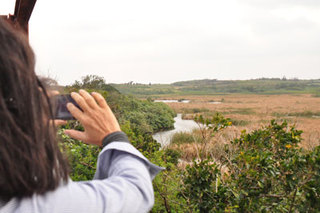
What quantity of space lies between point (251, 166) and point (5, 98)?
6.98 feet

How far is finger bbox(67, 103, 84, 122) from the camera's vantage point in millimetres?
801

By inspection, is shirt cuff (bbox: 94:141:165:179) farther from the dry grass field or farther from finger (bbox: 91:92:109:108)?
the dry grass field

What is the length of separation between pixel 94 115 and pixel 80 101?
0.19ft

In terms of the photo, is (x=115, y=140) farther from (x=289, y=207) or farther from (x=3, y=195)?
(x=289, y=207)

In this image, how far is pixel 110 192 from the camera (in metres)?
0.67

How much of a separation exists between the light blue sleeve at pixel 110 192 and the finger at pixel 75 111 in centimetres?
13

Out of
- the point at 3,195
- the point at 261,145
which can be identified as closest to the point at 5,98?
the point at 3,195

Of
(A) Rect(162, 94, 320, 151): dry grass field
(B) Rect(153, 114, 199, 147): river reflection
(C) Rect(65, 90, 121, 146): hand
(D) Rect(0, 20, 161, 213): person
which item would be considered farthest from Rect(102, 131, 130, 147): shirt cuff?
(B) Rect(153, 114, 199, 147): river reflection

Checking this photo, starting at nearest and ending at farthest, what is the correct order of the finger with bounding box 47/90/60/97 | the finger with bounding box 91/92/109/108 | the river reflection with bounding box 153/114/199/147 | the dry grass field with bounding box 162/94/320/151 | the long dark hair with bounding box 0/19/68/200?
the long dark hair with bounding box 0/19/68/200 < the finger with bounding box 47/90/60/97 < the finger with bounding box 91/92/109/108 < the dry grass field with bounding box 162/94/320/151 < the river reflection with bounding box 153/114/199/147

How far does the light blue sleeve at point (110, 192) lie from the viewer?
62cm

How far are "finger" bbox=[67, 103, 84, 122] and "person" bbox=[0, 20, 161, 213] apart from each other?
107 mm

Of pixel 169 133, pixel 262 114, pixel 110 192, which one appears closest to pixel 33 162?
pixel 110 192

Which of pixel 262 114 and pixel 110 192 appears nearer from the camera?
pixel 110 192

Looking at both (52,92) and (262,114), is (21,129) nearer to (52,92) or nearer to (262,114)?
(52,92)
